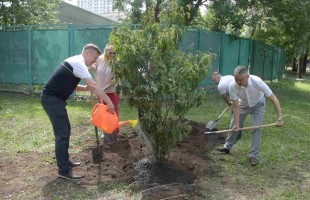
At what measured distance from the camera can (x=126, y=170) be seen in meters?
4.80

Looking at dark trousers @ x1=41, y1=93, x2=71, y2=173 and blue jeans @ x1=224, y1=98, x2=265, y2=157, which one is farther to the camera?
blue jeans @ x1=224, y1=98, x2=265, y2=157

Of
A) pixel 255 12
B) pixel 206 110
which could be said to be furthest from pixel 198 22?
pixel 206 110

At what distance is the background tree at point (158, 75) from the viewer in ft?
14.2

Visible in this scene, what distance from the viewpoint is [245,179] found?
4.71 m

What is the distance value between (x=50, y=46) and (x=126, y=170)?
24.0 ft

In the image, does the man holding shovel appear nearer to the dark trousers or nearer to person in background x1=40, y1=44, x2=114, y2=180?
person in background x1=40, y1=44, x2=114, y2=180

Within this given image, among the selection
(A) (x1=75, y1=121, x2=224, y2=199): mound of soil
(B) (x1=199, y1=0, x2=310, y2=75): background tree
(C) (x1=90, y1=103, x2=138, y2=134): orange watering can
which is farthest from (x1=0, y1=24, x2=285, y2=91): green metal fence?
(C) (x1=90, y1=103, x2=138, y2=134): orange watering can

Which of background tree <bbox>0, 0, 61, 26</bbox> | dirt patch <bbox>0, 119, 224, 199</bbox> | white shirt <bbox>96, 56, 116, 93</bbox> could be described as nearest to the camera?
dirt patch <bbox>0, 119, 224, 199</bbox>

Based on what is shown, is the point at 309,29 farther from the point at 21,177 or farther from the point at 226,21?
the point at 21,177

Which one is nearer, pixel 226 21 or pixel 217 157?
pixel 217 157

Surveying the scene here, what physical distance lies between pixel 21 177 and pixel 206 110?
5.71m

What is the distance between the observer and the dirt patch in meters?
4.15

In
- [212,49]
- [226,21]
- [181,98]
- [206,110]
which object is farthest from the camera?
[226,21]

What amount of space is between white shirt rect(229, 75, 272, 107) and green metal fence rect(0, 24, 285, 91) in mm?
4604
